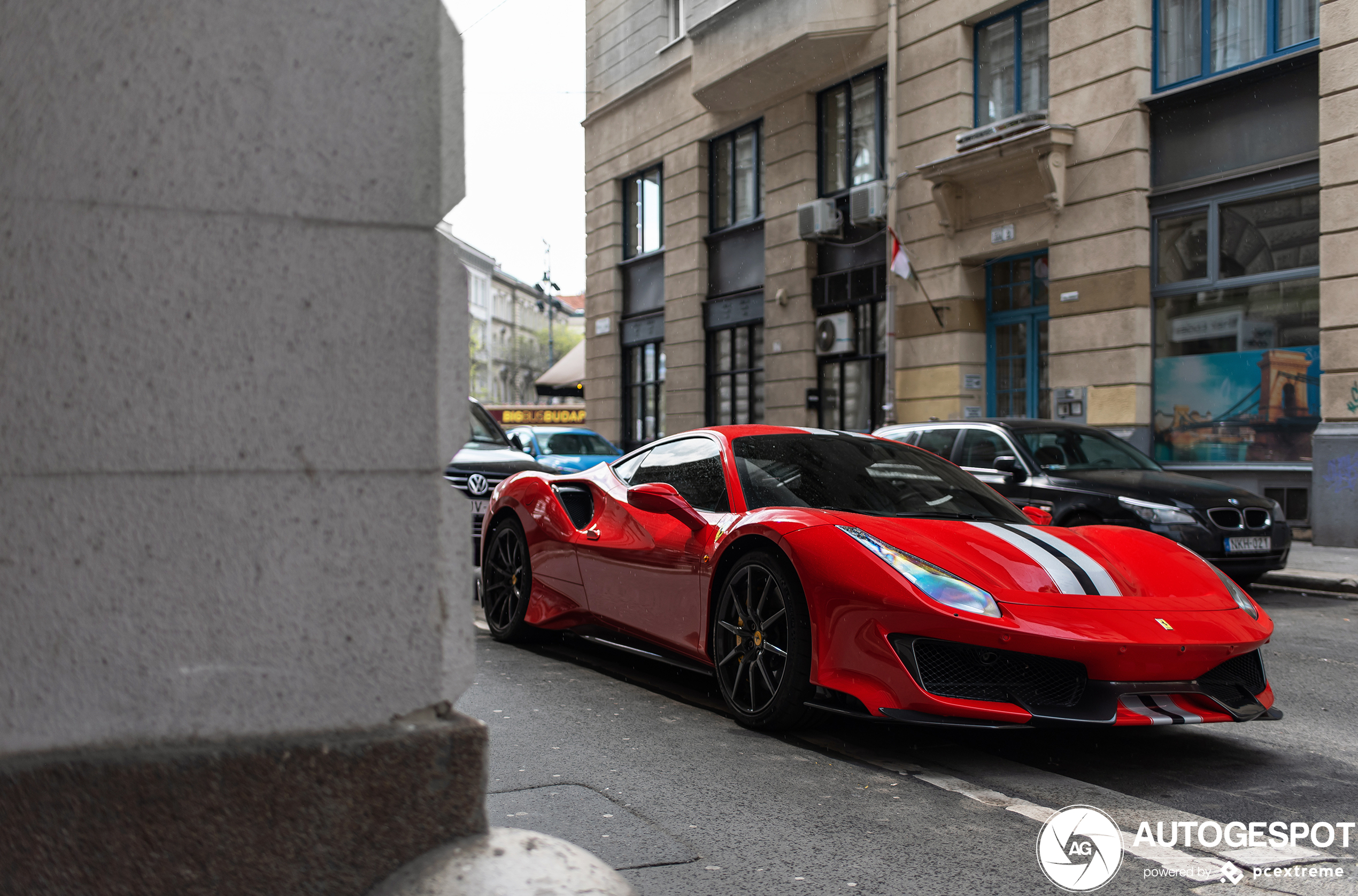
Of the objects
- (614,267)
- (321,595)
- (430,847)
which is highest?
(614,267)

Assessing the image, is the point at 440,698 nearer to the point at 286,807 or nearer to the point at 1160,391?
the point at 286,807

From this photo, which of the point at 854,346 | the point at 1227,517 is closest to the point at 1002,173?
the point at 854,346

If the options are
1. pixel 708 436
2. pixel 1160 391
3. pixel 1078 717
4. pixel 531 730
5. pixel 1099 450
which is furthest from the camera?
pixel 1160 391

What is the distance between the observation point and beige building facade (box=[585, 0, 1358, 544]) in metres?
14.0

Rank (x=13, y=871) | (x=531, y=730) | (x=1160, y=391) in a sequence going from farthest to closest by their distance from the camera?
(x=1160, y=391) → (x=531, y=730) → (x=13, y=871)

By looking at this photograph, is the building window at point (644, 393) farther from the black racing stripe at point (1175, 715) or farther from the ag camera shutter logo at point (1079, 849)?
the ag camera shutter logo at point (1079, 849)

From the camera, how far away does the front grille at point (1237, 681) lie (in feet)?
14.6

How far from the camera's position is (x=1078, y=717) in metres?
4.15

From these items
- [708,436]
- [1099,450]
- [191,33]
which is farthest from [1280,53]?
[191,33]

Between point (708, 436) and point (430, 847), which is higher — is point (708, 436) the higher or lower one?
the higher one

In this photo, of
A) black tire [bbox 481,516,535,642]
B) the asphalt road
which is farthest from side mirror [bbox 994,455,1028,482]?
black tire [bbox 481,516,535,642]

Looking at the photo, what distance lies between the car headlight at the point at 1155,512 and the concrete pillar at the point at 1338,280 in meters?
4.85

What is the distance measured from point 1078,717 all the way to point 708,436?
248 cm

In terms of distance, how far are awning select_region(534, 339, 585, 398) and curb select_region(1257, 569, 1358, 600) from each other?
2412 cm
